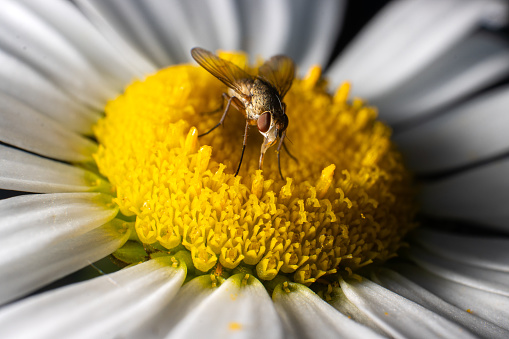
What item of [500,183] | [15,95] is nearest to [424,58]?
[500,183]

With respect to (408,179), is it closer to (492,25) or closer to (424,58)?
(424,58)

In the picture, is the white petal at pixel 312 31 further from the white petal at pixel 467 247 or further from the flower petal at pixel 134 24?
the white petal at pixel 467 247

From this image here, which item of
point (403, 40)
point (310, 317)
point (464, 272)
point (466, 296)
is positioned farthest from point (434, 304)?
point (403, 40)

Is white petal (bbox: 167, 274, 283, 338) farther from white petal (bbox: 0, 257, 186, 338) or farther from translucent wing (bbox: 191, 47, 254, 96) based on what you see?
translucent wing (bbox: 191, 47, 254, 96)

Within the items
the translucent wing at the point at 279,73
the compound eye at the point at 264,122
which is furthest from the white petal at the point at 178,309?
the translucent wing at the point at 279,73

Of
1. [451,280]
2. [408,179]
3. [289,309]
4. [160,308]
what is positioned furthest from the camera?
[408,179]

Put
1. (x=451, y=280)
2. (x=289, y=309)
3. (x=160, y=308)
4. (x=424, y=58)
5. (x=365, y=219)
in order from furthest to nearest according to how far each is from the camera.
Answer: (x=424, y=58) < (x=451, y=280) < (x=365, y=219) < (x=289, y=309) < (x=160, y=308)

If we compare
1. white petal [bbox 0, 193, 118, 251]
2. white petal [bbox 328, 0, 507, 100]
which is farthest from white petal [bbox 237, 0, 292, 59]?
white petal [bbox 0, 193, 118, 251]
